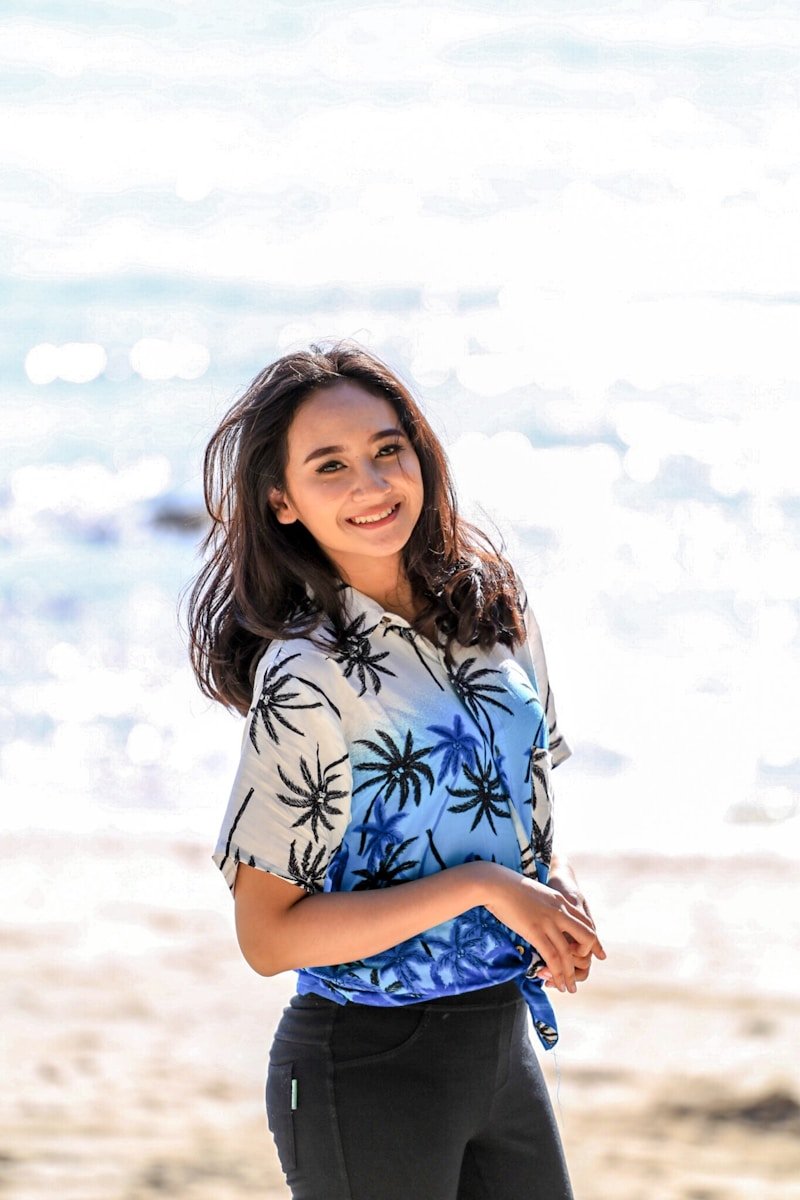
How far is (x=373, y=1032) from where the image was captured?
1907 mm

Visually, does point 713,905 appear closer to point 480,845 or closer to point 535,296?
point 480,845

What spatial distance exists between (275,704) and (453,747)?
232mm

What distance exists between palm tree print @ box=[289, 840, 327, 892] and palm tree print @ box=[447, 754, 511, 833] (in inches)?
7.0

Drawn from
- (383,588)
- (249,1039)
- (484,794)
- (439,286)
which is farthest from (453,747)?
(439,286)

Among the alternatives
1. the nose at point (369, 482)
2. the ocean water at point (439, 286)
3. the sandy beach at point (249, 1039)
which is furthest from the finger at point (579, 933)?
the ocean water at point (439, 286)

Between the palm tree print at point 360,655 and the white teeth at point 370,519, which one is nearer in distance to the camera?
the palm tree print at point 360,655

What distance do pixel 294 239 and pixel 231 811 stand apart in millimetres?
17763

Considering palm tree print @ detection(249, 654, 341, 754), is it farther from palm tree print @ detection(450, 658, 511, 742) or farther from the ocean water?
the ocean water

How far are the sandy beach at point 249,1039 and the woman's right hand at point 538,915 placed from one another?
Result: 4.27 ft

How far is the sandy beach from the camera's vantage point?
3.99m

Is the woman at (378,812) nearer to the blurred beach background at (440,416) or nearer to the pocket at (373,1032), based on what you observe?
the pocket at (373,1032)

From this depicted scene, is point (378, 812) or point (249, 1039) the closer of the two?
point (378, 812)

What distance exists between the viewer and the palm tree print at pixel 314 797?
1863mm

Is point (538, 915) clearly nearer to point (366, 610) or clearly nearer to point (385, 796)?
point (385, 796)
